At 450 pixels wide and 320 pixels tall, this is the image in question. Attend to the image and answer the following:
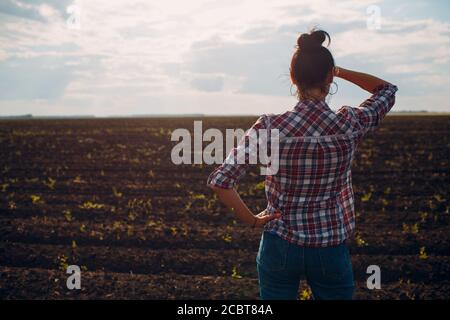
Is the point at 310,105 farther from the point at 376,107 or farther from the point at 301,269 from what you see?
the point at 301,269

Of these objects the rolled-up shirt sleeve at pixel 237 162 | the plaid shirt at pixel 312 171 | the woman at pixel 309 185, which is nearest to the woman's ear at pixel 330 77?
the woman at pixel 309 185

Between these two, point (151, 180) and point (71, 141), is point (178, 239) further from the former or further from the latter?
point (71, 141)

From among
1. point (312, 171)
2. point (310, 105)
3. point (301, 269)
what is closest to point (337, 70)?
point (310, 105)

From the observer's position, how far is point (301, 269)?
6.96ft

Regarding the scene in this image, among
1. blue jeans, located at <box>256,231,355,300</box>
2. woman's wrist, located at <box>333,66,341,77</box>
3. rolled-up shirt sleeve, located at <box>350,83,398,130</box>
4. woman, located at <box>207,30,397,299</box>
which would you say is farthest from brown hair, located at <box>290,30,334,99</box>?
blue jeans, located at <box>256,231,355,300</box>

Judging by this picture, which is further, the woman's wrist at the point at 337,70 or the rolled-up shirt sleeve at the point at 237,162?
the woman's wrist at the point at 337,70

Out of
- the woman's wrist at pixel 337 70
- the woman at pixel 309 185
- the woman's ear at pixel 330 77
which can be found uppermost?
the woman's wrist at pixel 337 70

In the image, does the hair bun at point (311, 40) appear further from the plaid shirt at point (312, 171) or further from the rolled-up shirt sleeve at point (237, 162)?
the rolled-up shirt sleeve at point (237, 162)

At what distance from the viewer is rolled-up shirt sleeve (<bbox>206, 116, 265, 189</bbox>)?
193 cm

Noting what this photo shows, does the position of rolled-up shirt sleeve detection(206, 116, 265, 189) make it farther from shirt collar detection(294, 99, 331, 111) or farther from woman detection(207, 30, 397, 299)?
shirt collar detection(294, 99, 331, 111)

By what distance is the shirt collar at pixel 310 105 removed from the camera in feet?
6.62

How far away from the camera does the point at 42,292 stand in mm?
5602

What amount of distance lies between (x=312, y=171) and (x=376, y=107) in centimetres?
49

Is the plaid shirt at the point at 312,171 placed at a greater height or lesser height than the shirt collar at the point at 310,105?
lesser
